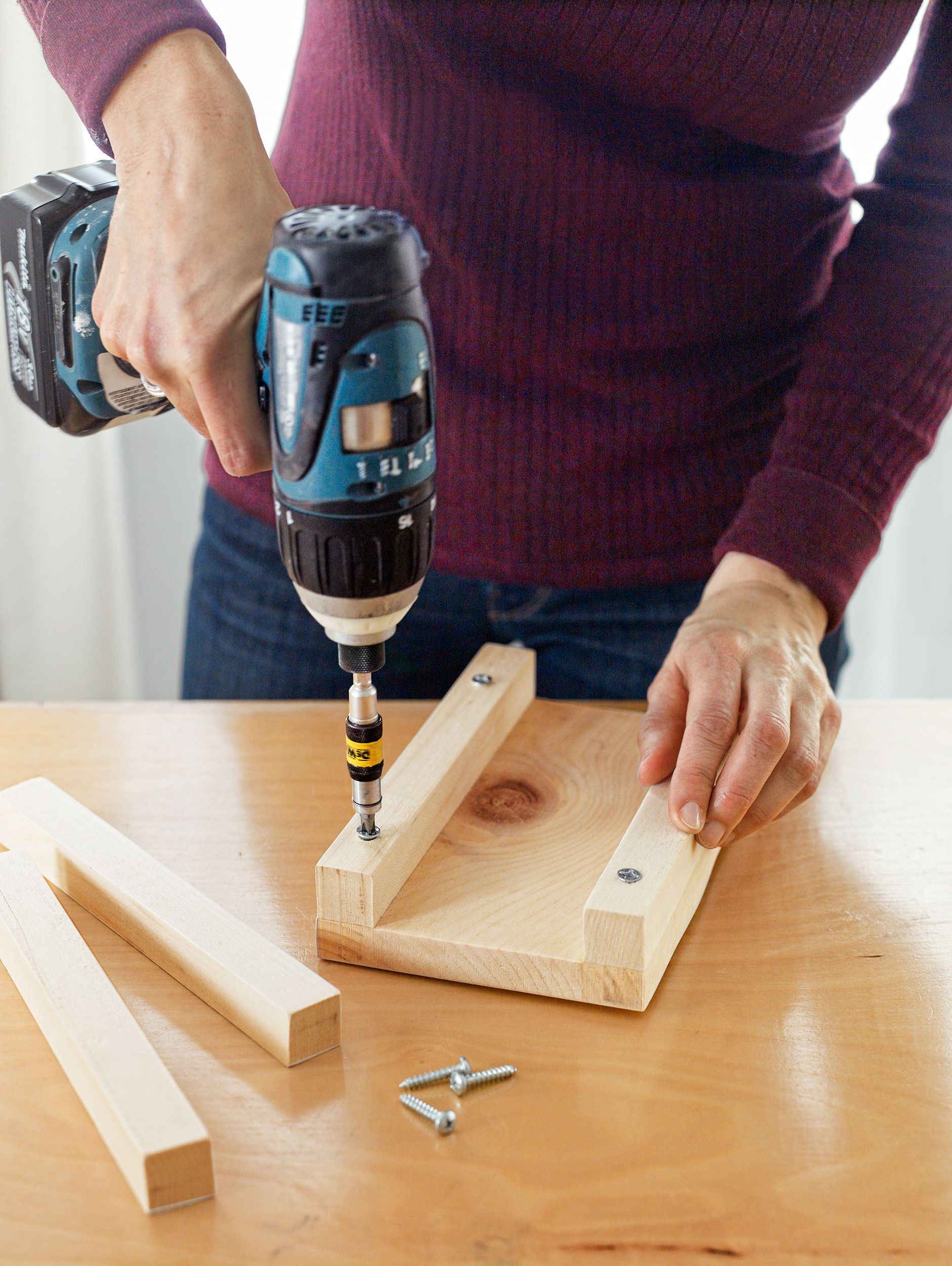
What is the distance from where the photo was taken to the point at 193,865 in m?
0.90

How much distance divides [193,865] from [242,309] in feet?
1.35

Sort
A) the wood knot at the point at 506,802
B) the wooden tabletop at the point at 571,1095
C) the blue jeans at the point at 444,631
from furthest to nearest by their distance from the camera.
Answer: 1. the blue jeans at the point at 444,631
2. the wood knot at the point at 506,802
3. the wooden tabletop at the point at 571,1095

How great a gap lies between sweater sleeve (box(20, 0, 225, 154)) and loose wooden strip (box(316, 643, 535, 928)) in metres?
0.52

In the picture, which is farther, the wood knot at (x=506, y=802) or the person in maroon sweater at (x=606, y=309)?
the wood knot at (x=506, y=802)

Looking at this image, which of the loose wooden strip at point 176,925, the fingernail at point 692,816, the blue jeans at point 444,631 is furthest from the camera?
the blue jeans at point 444,631

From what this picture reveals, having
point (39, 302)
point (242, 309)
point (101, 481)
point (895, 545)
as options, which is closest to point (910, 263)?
point (242, 309)

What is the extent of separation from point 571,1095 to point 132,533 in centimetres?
161

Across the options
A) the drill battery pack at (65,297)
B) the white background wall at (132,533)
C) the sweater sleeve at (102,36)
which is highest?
the sweater sleeve at (102,36)

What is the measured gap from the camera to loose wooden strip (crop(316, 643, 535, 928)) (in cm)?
79

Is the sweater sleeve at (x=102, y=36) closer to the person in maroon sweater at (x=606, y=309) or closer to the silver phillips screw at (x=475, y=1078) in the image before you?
the person in maroon sweater at (x=606, y=309)

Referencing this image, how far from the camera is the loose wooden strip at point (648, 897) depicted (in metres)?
0.74

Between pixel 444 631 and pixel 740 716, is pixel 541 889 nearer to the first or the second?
pixel 740 716

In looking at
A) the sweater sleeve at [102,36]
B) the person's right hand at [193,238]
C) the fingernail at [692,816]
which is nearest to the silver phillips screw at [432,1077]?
the fingernail at [692,816]

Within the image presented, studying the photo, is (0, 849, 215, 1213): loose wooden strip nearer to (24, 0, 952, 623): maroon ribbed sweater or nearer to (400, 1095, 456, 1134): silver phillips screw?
(400, 1095, 456, 1134): silver phillips screw
